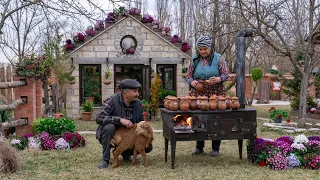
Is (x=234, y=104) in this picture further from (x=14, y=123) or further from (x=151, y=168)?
(x=14, y=123)

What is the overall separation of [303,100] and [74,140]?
6541 millimetres

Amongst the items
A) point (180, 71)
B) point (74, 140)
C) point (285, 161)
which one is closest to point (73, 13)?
point (74, 140)

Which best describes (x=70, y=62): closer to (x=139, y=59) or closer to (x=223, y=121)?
(x=139, y=59)

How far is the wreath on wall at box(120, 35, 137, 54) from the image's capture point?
14.5 meters

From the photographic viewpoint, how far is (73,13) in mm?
7227

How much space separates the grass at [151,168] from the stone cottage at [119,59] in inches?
290

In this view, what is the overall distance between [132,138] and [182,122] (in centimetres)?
80

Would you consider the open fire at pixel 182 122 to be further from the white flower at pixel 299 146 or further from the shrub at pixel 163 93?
the shrub at pixel 163 93

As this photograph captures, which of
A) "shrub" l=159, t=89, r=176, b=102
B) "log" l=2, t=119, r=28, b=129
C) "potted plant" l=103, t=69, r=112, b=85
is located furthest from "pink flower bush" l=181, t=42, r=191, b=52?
"log" l=2, t=119, r=28, b=129

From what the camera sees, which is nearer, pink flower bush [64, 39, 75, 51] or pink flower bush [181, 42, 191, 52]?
pink flower bush [64, 39, 75, 51]

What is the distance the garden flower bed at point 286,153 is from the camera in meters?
5.71

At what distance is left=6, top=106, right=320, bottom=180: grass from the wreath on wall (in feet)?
25.2

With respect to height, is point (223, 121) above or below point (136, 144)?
above

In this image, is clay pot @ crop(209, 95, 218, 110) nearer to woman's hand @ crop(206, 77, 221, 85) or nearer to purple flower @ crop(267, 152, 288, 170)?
woman's hand @ crop(206, 77, 221, 85)
